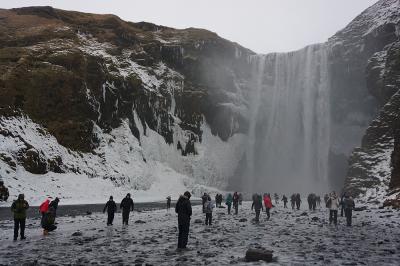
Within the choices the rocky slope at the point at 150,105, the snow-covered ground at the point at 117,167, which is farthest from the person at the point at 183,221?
the rocky slope at the point at 150,105

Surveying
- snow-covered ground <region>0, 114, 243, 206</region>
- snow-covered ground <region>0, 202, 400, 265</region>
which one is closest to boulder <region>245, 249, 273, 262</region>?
snow-covered ground <region>0, 202, 400, 265</region>

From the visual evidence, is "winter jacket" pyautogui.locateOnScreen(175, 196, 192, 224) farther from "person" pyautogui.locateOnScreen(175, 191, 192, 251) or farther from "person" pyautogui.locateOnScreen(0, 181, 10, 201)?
"person" pyautogui.locateOnScreen(0, 181, 10, 201)

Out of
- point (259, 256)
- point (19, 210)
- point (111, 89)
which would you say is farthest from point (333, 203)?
point (111, 89)

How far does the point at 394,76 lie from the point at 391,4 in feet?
80.2

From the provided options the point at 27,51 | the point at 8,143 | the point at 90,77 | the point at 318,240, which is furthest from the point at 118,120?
the point at 318,240

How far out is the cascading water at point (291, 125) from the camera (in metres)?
81.4

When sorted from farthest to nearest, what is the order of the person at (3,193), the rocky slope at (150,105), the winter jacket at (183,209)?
the rocky slope at (150,105), the person at (3,193), the winter jacket at (183,209)

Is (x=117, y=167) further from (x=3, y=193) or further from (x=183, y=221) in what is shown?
(x=183, y=221)

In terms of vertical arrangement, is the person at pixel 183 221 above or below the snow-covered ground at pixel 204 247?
above

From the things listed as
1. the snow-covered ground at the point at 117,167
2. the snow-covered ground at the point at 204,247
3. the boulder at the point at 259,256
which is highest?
the snow-covered ground at the point at 117,167

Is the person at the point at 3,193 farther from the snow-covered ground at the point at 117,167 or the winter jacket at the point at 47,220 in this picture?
the winter jacket at the point at 47,220

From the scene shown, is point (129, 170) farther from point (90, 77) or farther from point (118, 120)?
point (90, 77)

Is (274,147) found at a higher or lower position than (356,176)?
higher

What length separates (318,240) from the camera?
1616 cm
